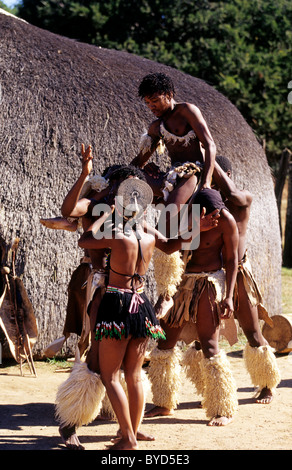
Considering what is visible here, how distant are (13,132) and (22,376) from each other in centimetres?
238

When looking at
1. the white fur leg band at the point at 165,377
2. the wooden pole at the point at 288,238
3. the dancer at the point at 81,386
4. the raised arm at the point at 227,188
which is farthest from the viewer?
the wooden pole at the point at 288,238

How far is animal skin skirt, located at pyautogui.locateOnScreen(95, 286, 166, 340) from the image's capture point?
3.77 meters

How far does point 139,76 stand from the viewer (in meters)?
7.75

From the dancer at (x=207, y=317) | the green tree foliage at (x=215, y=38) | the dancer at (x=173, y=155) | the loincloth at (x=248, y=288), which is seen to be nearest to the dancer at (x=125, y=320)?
the dancer at (x=173, y=155)

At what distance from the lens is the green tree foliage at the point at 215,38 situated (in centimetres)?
1584

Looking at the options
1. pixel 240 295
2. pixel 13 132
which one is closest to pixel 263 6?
pixel 13 132

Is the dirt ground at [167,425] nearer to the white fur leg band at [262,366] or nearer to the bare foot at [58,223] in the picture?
the white fur leg band at [262,366]

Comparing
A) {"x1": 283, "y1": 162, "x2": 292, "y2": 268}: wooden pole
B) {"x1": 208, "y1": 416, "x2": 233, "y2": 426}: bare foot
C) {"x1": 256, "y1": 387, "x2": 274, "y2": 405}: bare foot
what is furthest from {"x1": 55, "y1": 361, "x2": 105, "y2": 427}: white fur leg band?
{"x1": 283, "y1": 162, "x2": 292, "y2": 268}: wooden pole

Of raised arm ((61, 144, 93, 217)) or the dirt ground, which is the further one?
the dirt ground

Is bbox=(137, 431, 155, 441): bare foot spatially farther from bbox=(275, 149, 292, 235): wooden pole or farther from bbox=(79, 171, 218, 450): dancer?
bbox=(275, 149, 292, 235): wooden pole

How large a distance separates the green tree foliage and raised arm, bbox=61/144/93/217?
39.1 feet

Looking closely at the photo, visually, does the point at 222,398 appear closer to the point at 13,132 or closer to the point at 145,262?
the point at 145,262

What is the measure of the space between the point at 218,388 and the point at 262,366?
Answer: 2.47 feet

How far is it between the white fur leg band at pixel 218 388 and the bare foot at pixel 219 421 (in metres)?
0.02
